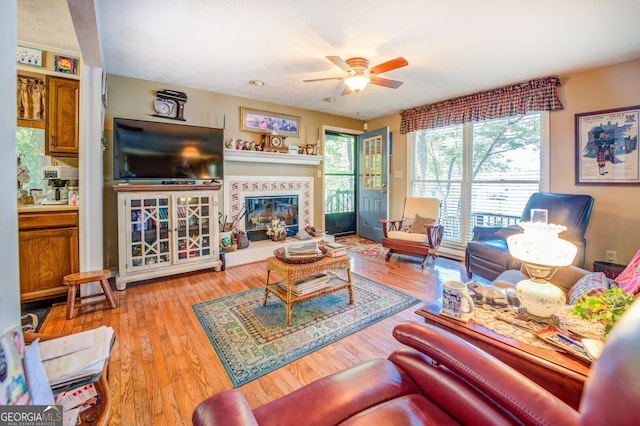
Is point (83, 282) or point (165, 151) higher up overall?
point (165, 151)

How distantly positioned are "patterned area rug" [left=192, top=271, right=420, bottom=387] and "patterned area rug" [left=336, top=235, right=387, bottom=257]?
4.86 ft

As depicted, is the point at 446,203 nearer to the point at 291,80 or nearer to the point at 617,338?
the point at 291,80

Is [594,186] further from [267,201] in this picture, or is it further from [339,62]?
[267,201]

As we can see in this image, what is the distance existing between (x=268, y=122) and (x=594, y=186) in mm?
4249

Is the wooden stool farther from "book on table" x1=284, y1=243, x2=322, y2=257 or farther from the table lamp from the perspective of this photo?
the table lamp

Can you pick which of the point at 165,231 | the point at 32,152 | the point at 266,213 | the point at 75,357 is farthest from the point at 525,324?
the point at 32,152

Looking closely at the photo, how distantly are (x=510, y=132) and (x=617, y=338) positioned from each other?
4.07 meters

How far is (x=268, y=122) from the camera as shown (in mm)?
4387

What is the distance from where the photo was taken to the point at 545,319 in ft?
4.24

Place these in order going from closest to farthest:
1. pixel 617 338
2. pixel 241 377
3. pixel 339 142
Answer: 1. pixel 617 338
2. pixel 241 377
3. pixel 339 142

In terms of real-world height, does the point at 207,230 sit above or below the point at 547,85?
below

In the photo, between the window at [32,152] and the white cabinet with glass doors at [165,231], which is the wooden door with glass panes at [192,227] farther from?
the window at [32,152]

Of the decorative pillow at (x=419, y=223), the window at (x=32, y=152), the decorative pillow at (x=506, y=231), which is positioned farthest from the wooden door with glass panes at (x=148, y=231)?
the decorative pillow at (x=506, y=231)

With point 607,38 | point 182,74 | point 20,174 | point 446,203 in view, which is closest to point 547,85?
point 607,38
